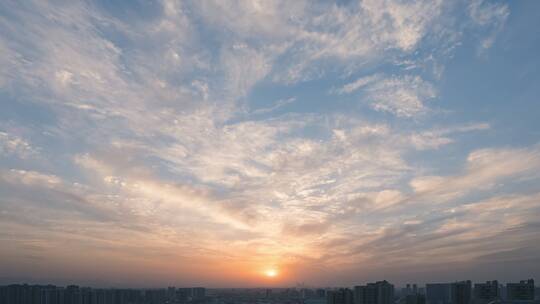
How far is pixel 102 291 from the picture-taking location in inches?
7077

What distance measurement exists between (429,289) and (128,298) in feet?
458

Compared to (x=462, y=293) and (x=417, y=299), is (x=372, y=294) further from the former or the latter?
(x=462, y=293)

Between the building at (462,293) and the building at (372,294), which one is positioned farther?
the building at (462,293)

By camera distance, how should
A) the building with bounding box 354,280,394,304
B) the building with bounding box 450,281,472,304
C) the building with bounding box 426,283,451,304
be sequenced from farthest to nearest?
the building with bounding box 426,283,451,304 → the building with bounding box 450,281,472,304 → the building with bounding box 354,280,394,304

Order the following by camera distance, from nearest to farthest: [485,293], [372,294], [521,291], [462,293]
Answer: [521,291] < [372,294] < [485,293] < [462,293]

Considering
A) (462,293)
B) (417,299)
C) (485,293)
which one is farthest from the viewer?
(462,293)

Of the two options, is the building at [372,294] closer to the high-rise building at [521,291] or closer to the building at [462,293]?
the building at [462,293]

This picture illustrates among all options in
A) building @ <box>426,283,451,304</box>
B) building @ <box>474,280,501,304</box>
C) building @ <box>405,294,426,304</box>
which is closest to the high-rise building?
building @ <box>474,280,501,304</box>

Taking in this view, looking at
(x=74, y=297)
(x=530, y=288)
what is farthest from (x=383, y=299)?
(x=74, y=297)

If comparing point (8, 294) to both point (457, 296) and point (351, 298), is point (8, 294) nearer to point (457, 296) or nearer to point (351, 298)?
point (351, 298)

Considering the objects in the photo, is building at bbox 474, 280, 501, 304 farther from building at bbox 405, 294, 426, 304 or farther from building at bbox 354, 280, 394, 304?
building at bbox 354, 280, 394, 304

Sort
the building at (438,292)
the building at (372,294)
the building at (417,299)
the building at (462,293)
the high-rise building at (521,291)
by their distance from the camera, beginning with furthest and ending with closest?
the building at (438,292), the building at (462,293), the building at (372,294), the high-rise building at (521,291), the building at (417,299)

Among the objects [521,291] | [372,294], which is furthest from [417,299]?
[521,291]

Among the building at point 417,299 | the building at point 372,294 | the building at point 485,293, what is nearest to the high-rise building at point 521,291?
the building at point 485,293
